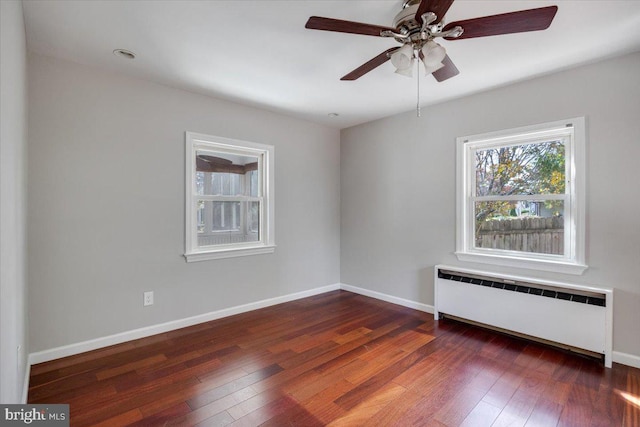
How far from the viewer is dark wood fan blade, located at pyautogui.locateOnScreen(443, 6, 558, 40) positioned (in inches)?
58.9

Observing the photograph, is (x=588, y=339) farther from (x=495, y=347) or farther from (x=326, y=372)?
(x=326, y=372)

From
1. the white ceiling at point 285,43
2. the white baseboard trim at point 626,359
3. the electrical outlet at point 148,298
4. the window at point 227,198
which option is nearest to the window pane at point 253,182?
the window at point 227,198

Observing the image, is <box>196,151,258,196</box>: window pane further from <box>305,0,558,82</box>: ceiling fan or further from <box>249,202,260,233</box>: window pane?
<box>305,0,558,82</box>: ceiling fan

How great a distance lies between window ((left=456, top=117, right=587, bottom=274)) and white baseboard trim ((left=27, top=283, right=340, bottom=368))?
2.42 metres

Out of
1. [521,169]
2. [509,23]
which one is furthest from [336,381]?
[521,169]

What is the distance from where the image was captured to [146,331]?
2971 millimetres

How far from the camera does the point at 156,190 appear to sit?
3020 millimetres

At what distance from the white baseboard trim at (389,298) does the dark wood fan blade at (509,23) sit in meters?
2.92

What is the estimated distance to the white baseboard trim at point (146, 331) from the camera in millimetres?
2496

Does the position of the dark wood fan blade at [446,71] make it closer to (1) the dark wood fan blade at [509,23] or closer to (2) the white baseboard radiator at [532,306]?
(1) the dark wood fan blade at [509,23]

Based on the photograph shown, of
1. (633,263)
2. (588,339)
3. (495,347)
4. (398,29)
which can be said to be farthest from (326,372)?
(633,263)

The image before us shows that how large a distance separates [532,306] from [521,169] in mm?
1346

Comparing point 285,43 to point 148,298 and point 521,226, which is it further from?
point 521,226

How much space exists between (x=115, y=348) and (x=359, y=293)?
3.00 m
